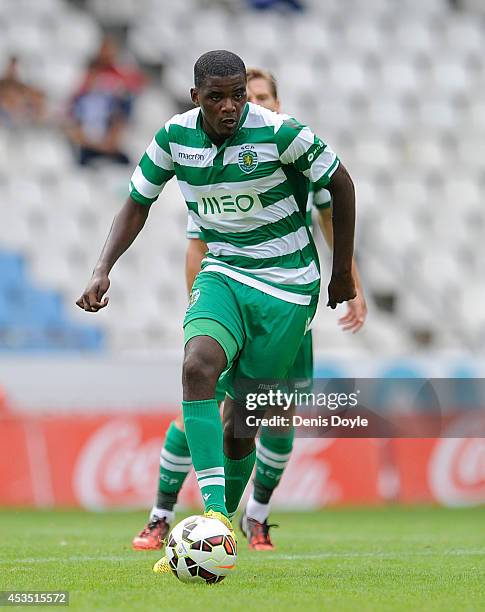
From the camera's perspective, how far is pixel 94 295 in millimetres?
5469

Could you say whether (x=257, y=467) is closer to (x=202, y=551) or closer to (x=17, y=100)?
(x=202, y=551)

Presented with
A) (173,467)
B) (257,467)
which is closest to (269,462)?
(257,467)

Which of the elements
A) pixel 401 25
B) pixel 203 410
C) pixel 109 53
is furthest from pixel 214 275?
pixel 401 25

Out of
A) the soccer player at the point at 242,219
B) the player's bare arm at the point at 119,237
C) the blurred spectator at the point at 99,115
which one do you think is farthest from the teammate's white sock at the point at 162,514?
the blurred spectator at the point at 99,115

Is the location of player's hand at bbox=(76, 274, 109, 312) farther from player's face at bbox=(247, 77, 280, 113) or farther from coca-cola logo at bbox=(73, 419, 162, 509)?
coca-cola logo at bbox=(73, 419, 162, 509)

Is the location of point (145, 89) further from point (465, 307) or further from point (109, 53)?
point (465, 307)

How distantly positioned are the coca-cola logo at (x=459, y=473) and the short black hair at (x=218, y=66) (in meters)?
→ 8.35

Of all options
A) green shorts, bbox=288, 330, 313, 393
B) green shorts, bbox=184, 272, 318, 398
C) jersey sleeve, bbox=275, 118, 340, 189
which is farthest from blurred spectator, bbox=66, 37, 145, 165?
jersey sleeve, bbox=275, 118, 340, 189

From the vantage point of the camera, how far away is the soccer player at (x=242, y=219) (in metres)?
5.34

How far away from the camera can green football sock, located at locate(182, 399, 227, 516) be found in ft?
16.8

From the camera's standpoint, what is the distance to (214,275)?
220 inches

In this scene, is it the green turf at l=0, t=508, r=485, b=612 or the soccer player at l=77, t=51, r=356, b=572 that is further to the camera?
the soccer player at l=77, t=51, r=356, b=572

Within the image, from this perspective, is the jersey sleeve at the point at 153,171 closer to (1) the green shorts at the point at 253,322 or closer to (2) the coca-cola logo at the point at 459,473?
(1) the green shorts at the point at 253,322

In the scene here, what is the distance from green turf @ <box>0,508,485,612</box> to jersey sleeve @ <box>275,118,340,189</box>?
5.75ft
